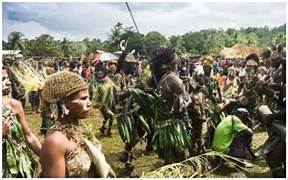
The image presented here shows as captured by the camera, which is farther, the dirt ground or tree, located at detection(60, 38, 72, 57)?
tree, located at detection(60, 38, 72, 57)

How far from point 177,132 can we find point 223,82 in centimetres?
782

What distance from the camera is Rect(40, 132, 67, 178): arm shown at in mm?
2506

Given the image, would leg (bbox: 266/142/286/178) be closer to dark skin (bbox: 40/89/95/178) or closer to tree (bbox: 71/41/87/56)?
dark skin (bbox: 40/89/95/178)

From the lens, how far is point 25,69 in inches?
202

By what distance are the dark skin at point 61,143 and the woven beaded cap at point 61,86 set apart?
4 centimetres

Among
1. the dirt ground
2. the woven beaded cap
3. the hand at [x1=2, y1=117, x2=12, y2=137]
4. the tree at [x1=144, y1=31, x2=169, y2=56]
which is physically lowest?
the dirt ground

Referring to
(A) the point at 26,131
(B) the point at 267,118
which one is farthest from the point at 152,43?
(A) the point at 26,131

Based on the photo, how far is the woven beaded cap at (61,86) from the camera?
8.79 ft

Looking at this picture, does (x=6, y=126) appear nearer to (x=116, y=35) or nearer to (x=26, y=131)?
(x=26, y=131)

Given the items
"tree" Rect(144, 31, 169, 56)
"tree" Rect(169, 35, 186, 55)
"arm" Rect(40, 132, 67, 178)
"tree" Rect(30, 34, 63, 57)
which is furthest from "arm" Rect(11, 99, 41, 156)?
"tree" Rect(30, 34, 63, 57)

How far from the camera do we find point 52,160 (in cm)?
250

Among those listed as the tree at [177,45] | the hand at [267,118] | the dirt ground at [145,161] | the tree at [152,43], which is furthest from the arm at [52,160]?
the tree at [152,43]

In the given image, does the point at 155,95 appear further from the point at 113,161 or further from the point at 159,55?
the point at 113,161

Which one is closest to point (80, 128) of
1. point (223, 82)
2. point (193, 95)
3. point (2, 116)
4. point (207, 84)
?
point (2, 116)
